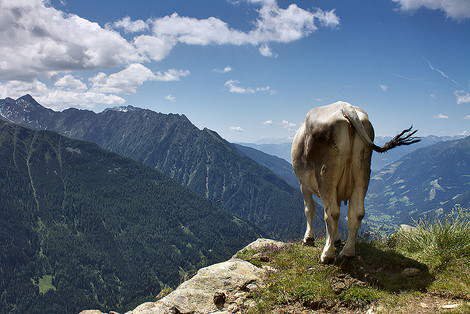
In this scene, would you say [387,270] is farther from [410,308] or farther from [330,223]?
[410,308]

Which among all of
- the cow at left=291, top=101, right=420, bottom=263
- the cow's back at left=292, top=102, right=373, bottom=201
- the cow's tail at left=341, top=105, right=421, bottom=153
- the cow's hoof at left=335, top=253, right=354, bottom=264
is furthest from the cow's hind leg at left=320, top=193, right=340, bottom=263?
the cow's tail at left=341, top=105, right=421, bottom=153

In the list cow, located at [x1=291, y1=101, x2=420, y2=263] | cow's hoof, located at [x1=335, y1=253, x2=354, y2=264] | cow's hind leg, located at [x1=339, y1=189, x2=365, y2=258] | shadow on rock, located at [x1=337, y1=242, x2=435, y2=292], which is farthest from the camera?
cow's hoof, located at [x1=335, y1=253, x2=354, y2=264]

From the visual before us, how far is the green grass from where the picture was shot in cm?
496

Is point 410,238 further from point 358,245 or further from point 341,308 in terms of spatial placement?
point 341,308

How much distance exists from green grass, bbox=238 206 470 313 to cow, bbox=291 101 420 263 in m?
0.67

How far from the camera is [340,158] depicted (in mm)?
6348

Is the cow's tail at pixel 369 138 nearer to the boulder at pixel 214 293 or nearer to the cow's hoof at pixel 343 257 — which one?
→ the cow's hoof at pixel 343 257

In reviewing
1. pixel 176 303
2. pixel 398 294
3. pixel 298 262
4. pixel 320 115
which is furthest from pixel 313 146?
pixel 176 303

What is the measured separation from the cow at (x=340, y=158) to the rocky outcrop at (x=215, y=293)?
2041 mm

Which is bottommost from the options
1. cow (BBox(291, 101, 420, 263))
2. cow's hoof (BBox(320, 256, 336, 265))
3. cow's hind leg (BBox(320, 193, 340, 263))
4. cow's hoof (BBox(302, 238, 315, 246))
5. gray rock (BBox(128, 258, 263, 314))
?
gray rock (BBox(128, 258, 263, 314))

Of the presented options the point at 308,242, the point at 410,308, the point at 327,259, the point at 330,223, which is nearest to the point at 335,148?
the point at 330,223

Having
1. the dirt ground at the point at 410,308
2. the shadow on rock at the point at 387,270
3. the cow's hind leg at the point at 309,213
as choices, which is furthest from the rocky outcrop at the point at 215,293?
the cow's hind leg at the point at 309,213

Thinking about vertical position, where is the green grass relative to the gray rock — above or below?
above

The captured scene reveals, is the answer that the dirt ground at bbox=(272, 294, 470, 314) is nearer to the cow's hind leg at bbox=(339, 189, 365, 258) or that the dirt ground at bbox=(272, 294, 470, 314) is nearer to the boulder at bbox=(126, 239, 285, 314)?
the boulder at bbox=(126, 239, 285, 314)
